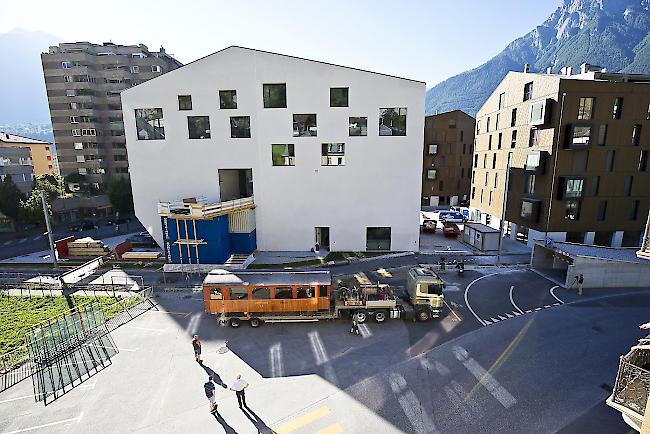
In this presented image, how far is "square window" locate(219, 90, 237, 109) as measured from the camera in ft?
98.2

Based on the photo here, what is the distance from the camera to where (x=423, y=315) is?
18375 mm

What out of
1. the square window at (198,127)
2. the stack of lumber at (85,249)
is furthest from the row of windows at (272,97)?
the stack of lumber at (85,249)

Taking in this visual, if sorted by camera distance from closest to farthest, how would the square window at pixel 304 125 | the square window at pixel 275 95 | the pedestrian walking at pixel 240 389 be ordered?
the pedestrian walking at pixel 240 389 → the square window at pixel 275 95 → the square window at pixel 304 125

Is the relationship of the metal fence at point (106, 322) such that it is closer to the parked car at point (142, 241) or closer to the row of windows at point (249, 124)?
the parked car at point (142, 241)

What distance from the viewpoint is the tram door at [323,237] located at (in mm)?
32531

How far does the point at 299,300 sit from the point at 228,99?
21.2 m

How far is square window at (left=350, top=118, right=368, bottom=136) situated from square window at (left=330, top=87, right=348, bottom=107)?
5.62 ft

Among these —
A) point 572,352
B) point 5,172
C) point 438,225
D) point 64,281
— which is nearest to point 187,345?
point 64,281

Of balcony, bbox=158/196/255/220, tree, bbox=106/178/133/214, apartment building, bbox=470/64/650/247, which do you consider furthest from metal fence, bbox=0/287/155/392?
apartment building, bbox=470/64/650/247

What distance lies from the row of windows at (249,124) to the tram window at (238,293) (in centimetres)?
1736

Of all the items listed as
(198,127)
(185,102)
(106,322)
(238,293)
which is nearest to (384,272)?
(238,293)

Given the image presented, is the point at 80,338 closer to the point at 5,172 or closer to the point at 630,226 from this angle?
the point at 5,172

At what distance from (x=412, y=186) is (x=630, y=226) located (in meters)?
21.9

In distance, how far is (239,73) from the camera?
29.5m
